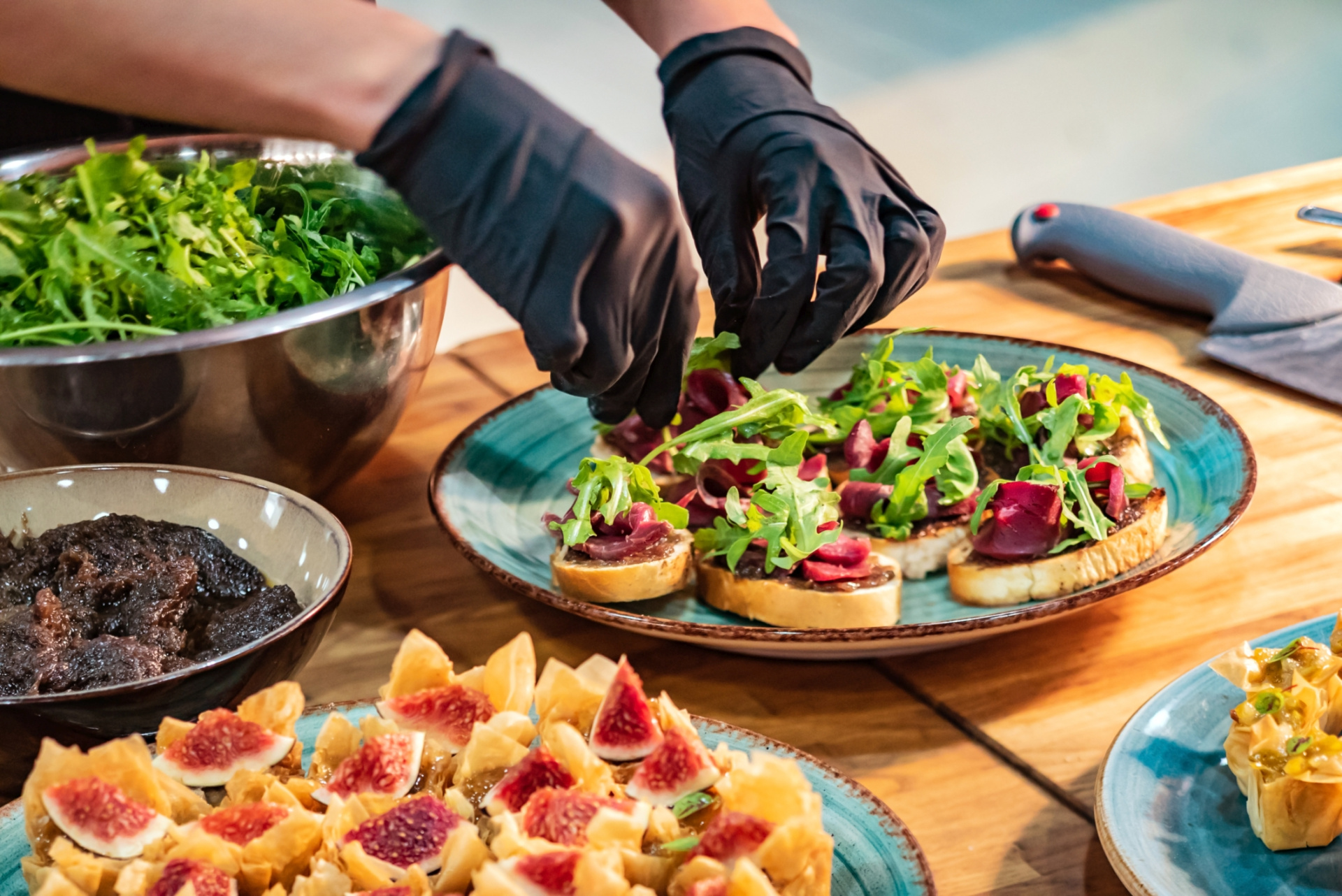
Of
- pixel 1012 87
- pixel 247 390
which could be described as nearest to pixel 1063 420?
pixel 247 390

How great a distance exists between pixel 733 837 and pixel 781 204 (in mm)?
1058

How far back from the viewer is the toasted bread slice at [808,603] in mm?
1361

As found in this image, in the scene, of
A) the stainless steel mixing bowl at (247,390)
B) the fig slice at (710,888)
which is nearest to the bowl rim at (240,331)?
the stainless steel mixing bowl at (247,390)

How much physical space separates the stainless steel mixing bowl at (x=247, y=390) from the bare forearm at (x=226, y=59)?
0.23 metres

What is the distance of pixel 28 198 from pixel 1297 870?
5.22 ft

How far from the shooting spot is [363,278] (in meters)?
1.64

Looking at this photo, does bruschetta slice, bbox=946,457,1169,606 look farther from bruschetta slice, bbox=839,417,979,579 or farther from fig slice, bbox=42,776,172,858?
fig slice, bbox=42,776,172,858

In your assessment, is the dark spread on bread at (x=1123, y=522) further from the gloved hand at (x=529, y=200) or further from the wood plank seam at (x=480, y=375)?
the wood plank seam at (x=480, y=375)

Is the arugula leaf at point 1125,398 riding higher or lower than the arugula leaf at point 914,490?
higher

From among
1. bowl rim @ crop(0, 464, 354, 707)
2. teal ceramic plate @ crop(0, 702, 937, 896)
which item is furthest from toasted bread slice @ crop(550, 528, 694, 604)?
teal ceramic plate @ crop(0, 702, 937, 896)

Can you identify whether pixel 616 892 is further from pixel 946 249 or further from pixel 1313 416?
pixel 946 249

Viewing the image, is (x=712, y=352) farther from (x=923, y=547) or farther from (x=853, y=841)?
(x=853, y=841)

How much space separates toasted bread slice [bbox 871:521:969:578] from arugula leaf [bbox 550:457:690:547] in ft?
0.84

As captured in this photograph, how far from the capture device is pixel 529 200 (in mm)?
1272
